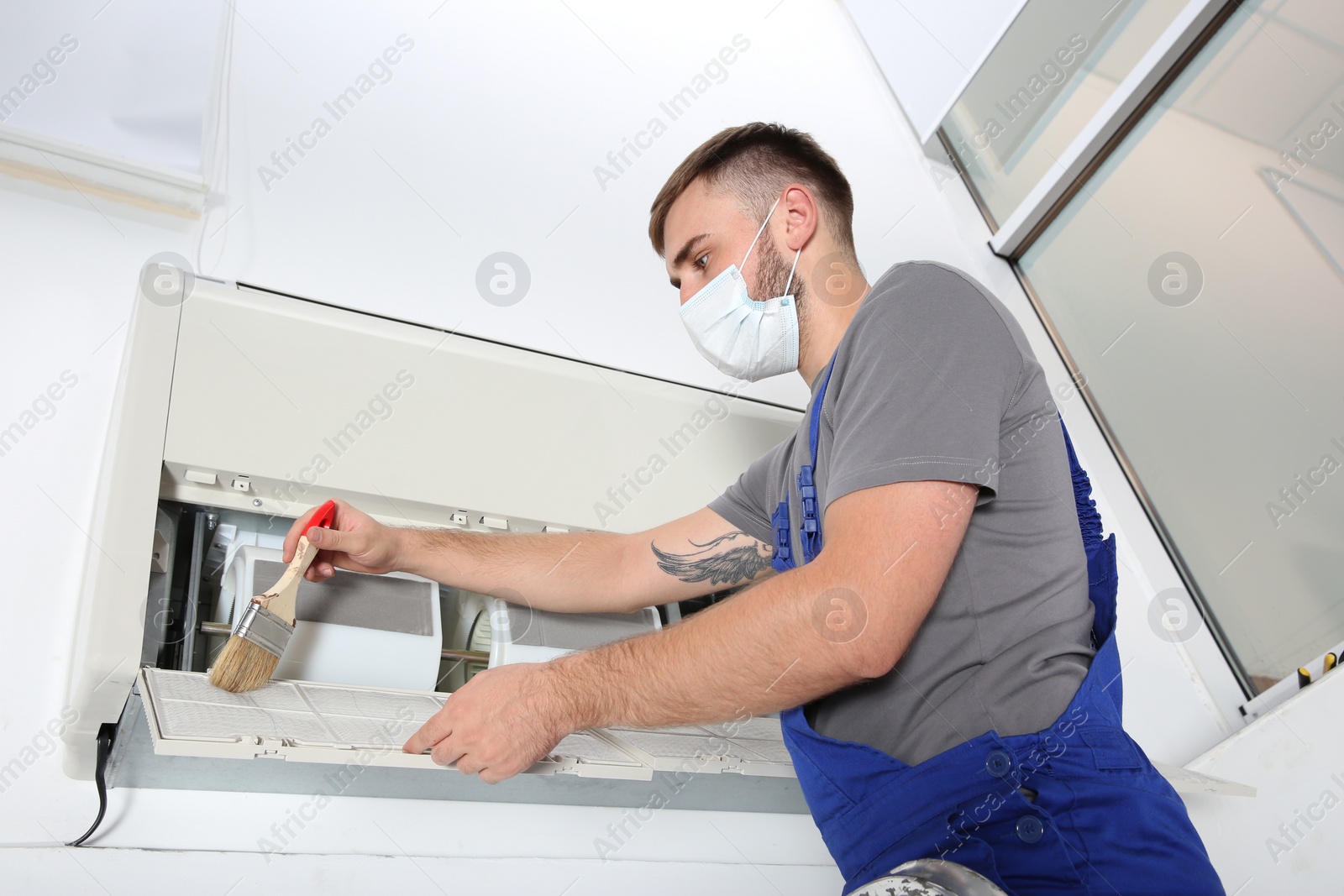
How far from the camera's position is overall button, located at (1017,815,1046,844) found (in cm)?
69

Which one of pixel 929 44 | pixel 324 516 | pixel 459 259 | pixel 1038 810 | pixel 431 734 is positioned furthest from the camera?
pixel 929 44

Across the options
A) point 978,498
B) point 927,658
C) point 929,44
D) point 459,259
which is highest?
point 929,44

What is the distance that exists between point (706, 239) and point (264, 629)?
686 mm

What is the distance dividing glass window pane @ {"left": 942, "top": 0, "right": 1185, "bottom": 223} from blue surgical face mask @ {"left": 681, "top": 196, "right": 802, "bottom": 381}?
1410mm

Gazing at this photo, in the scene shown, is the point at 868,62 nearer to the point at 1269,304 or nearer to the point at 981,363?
the point at 1269,304

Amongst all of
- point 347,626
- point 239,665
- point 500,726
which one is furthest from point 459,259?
point 500,726

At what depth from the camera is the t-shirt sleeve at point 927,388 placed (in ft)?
2.36

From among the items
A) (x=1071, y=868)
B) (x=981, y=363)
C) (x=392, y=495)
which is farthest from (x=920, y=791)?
(x=392, y=495)

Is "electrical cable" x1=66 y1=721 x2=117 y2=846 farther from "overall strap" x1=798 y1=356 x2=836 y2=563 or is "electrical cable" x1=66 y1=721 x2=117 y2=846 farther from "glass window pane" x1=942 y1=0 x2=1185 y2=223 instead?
"glass window pane" x1=942 y1=0 x2=1185 y2=223

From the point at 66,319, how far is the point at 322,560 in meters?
0.64

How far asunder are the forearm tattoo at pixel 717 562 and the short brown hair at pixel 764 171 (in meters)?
0.42

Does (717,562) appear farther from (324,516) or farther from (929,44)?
(929,44)

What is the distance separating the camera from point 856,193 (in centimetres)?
223

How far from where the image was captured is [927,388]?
0.74 m
